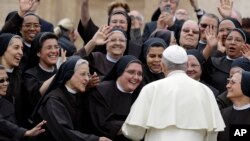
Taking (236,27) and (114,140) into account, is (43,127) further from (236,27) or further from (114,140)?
(236,27)

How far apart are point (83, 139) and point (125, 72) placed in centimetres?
105

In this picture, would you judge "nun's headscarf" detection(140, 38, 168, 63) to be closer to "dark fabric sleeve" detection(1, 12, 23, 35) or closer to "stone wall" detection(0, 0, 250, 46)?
"dark fabric sleeve" detection(1, 12, 23, 35)

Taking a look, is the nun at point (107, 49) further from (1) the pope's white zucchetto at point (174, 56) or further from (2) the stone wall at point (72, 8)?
(2) the stone wall at point (72, 8)

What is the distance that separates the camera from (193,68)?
14.0 meters

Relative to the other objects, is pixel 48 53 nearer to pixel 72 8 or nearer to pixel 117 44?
pixel 117 44

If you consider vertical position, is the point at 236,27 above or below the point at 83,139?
above

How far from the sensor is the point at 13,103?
1364 centimetres

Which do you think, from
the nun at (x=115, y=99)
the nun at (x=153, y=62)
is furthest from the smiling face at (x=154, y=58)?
the nun at (x=115, y=99)

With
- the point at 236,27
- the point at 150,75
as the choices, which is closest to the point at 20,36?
the point at 150,75

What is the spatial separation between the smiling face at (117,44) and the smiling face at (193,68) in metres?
0.92

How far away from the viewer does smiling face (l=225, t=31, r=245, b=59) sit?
1477 centimetres

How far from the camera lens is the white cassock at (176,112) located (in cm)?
1194

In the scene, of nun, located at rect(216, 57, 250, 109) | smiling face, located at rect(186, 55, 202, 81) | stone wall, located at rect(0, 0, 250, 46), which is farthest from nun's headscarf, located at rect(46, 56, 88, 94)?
stone wall, located at rect(0, 0, 250, 46)

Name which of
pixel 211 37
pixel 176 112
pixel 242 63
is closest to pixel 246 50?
pixel 242 63
